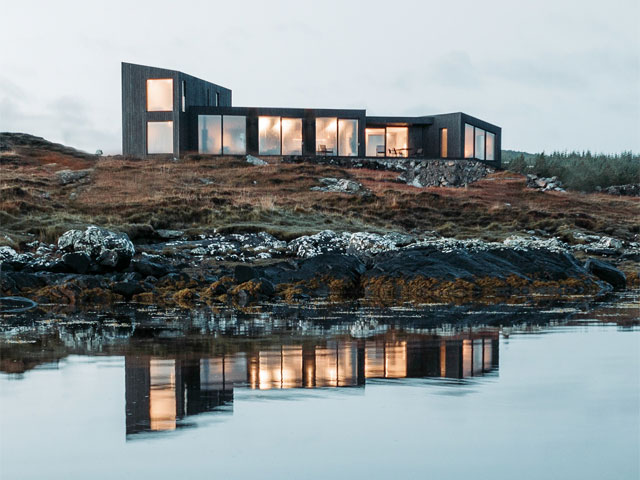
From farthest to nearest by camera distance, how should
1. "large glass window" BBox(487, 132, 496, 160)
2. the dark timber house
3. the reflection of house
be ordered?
"large glass window" BBox(487, 132, 496, 160) → the dark timber house → the reflection of house

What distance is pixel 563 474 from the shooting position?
4.54 metres

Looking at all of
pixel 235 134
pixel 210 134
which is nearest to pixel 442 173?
pixel 235 134

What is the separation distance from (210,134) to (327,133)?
8199 millimetres

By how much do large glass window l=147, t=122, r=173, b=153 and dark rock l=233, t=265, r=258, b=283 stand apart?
112ft

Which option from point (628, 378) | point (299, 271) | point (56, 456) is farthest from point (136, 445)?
point (299, 271)

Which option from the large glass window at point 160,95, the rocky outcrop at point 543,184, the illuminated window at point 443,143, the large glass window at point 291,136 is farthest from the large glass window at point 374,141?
the large glass window at point 160,95

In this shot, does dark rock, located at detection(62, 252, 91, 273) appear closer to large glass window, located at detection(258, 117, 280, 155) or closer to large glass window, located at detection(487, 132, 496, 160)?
large glass window, located at detection(258, 117, 280, 155)

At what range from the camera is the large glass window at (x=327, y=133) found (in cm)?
5497

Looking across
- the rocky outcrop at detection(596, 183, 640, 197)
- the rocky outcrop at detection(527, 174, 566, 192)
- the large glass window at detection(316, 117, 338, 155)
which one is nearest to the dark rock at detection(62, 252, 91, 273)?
the rocky outcrop at detection(527, 174, 566, 192)

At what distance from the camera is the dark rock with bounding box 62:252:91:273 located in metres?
19.9

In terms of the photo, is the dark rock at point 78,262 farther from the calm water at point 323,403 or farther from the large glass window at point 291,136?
the large glass window at point 291,136

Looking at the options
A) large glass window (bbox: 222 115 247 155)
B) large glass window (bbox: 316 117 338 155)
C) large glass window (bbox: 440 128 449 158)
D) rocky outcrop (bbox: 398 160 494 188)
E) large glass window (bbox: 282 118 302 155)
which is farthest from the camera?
large glass window (bbox: 440 128 449 158)

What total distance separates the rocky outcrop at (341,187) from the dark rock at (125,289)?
22661 millimetres

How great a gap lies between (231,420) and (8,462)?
159 cm
